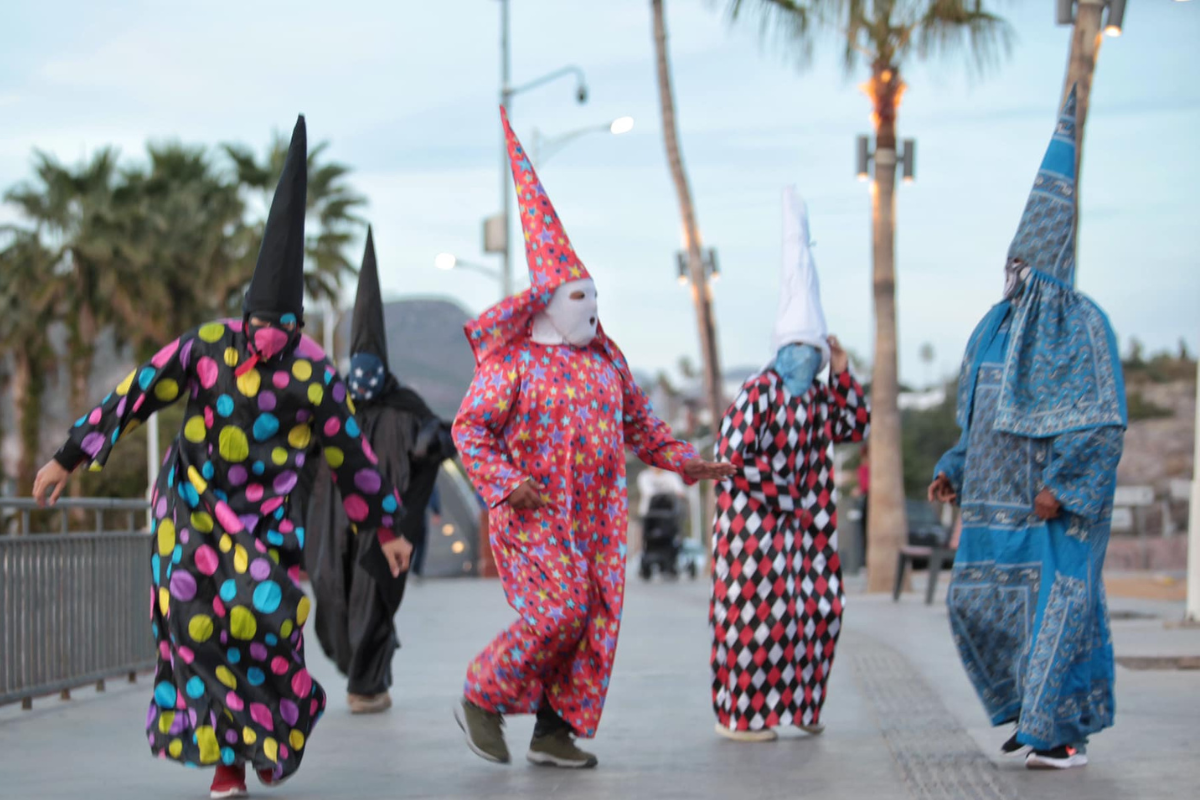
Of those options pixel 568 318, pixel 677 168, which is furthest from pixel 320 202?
pixel 568 318

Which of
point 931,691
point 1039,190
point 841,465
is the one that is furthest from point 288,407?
point 841,465

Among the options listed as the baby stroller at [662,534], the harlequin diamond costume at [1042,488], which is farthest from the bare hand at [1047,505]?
the baby stroller at [662,534]

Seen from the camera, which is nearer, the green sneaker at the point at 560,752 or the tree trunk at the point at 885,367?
the green sneaker at the point at 560,752

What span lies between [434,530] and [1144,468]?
16848mm

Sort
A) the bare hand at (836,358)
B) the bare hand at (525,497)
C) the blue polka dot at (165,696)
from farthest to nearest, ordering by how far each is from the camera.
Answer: the bare hand at (836,358), the bare hand at (525,497), the blue polka dot at (165,696)

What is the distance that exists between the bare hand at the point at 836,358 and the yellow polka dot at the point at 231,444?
9.16ft

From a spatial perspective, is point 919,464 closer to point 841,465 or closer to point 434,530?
point 841,465

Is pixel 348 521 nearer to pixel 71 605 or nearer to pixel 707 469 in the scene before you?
pixel 71 605

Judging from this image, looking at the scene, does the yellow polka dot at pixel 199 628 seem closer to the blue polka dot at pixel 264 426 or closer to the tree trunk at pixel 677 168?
the blue polka dot at pixel 264 426

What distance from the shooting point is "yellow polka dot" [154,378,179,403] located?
17.9ft

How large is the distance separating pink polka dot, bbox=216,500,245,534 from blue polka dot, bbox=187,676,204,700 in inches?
18.9

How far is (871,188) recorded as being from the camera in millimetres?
18781

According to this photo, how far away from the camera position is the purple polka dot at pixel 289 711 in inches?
214

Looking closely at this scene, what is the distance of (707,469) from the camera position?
21.3 feet
